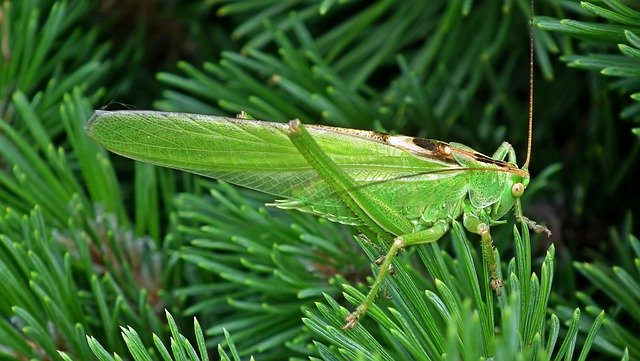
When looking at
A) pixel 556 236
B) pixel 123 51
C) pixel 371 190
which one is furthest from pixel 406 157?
pixel 123 51

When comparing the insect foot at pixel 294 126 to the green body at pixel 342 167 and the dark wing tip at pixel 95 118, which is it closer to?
the green body at pixel 342 167

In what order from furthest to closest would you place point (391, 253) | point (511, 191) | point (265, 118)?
point (265, 118)
point (511, 191)
point (391, 253)

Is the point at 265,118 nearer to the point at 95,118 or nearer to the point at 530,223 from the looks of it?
the point at 95,118

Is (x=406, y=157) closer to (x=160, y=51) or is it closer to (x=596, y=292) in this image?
(x=596, y=292)

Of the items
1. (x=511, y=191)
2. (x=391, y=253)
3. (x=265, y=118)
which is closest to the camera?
(x=391, y=253)

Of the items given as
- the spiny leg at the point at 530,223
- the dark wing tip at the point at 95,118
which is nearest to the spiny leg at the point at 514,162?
the spiny leg at the point at 530,223

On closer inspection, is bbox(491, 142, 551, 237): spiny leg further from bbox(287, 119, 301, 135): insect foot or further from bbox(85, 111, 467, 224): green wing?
bbox(287, 119, 301, 135): insect foot

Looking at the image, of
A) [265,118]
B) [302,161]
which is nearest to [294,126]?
[302,161]

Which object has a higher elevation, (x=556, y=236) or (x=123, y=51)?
(x=123, y=51)
